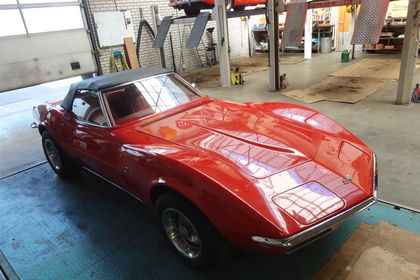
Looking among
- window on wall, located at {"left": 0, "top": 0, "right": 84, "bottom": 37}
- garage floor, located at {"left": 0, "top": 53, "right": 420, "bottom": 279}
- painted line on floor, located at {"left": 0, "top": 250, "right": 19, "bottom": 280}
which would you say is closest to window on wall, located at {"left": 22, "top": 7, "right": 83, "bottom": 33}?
window on wall, located at {"left": 0, "top": 0, "right": 84, "bottom": 37}

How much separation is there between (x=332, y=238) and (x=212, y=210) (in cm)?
120

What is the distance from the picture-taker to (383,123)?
4.77 meters

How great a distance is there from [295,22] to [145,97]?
4.65 meters

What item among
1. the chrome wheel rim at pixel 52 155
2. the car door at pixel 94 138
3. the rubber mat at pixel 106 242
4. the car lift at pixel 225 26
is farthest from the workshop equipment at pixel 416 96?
the chrome wheel rim at pixel 52 155

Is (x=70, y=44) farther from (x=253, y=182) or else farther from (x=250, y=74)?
(x=253, y=182)

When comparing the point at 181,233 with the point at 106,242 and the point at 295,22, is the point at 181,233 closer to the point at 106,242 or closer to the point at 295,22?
the point at 106,242

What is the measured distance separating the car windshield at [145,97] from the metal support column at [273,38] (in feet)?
13.9

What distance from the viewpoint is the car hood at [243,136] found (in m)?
2.11

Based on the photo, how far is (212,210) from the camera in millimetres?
1854

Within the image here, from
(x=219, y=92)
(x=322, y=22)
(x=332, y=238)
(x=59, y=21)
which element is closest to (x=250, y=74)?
(x=219, y=92)

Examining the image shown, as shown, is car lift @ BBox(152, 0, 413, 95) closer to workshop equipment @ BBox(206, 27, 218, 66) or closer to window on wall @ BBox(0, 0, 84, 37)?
window on wall @ BBox(0, 0, 84, 37)

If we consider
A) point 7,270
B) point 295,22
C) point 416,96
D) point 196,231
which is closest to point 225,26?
point 295,22

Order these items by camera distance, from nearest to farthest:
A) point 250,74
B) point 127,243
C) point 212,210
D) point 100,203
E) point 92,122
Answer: point 212,210 < point 127,243 < point 92,122 < point 100,203 < point 250,74

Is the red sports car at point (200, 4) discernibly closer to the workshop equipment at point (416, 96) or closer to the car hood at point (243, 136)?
the workshop equipment at point (416, 96)
